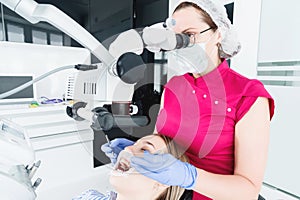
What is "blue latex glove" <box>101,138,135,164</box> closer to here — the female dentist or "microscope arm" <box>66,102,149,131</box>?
the female dentist

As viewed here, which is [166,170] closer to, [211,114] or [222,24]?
[211,114]

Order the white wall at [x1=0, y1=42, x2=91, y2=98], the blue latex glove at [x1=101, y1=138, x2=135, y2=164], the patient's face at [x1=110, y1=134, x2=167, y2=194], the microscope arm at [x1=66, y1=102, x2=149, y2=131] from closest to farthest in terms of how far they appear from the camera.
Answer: the microscope arm at [x1=66, y1=102, x2=149, y2=131]
the patient's face at [x1=110, y1=134, x2=167, y2=194]
the blue latex glove at [x1=101, y1=138, x2=135, y2=164]
the white wall at [x1=0, y1=42, x2=91, y2=98]

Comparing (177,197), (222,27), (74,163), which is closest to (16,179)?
(177,197)

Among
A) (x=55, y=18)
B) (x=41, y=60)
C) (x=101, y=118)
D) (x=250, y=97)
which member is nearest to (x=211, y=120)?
(x=250, y=97)

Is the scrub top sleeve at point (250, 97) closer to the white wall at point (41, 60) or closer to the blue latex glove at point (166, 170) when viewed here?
the blue latex glove at point (166, 170)

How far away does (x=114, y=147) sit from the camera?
94 centimetres

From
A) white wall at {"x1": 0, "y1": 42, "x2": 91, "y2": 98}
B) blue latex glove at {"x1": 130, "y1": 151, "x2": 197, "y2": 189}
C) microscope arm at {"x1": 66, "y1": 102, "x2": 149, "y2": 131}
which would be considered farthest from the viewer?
white wall at {"x1": 0, "y1": 42, "x2": 91, "y2": 98}

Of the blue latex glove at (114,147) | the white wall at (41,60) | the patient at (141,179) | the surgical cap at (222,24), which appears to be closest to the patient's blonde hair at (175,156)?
the patient at (141,179)

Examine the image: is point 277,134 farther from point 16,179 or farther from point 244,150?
point 16,179

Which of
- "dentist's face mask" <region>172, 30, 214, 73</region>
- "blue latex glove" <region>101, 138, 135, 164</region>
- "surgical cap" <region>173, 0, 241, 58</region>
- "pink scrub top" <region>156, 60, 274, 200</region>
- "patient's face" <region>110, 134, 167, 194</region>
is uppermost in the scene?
"surgical cap" <region>173, 0, 241, 58</region>

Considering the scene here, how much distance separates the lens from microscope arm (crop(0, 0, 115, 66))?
552 millimetres

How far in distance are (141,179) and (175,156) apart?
0.18 meters

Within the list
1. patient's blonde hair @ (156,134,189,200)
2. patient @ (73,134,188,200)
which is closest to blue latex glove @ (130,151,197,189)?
patient @ (73,134,188,200)

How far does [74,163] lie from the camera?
1940 millimetres
